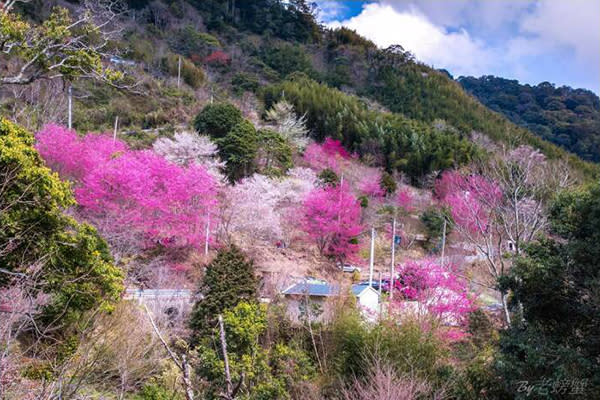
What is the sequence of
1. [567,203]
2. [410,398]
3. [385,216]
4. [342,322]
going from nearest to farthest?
[410,398] → [567,203] → [342,322] → [385,216]

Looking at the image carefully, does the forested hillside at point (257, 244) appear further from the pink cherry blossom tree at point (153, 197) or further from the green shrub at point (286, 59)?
the green shrub at point (286, 59)

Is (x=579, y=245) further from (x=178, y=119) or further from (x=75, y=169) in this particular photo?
(x=178, y=119)

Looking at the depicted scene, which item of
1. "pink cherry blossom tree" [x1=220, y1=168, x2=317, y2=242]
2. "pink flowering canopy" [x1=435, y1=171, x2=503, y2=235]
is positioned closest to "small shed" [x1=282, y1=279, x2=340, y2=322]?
"pink flowering canopy" [x1=435, y1=171, x2=503, y2=235]

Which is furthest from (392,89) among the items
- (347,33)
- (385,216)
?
(385,216)

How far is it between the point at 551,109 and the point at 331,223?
5322 centimetres

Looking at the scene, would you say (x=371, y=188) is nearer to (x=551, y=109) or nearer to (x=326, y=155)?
(x=326, y=155)

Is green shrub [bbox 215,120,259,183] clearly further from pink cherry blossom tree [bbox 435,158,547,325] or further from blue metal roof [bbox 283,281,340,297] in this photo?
pink cherry blossom tree [bbox 435,158,547,325]

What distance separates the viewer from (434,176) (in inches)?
1130

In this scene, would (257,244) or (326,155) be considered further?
(326,155)

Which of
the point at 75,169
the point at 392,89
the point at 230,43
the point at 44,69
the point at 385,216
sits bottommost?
the point at 385,216

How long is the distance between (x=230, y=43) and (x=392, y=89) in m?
17.9

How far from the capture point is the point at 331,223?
61.8 feet

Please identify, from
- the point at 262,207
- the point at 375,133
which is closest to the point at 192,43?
the point at 375,133

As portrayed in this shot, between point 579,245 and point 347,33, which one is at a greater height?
point 347,33
